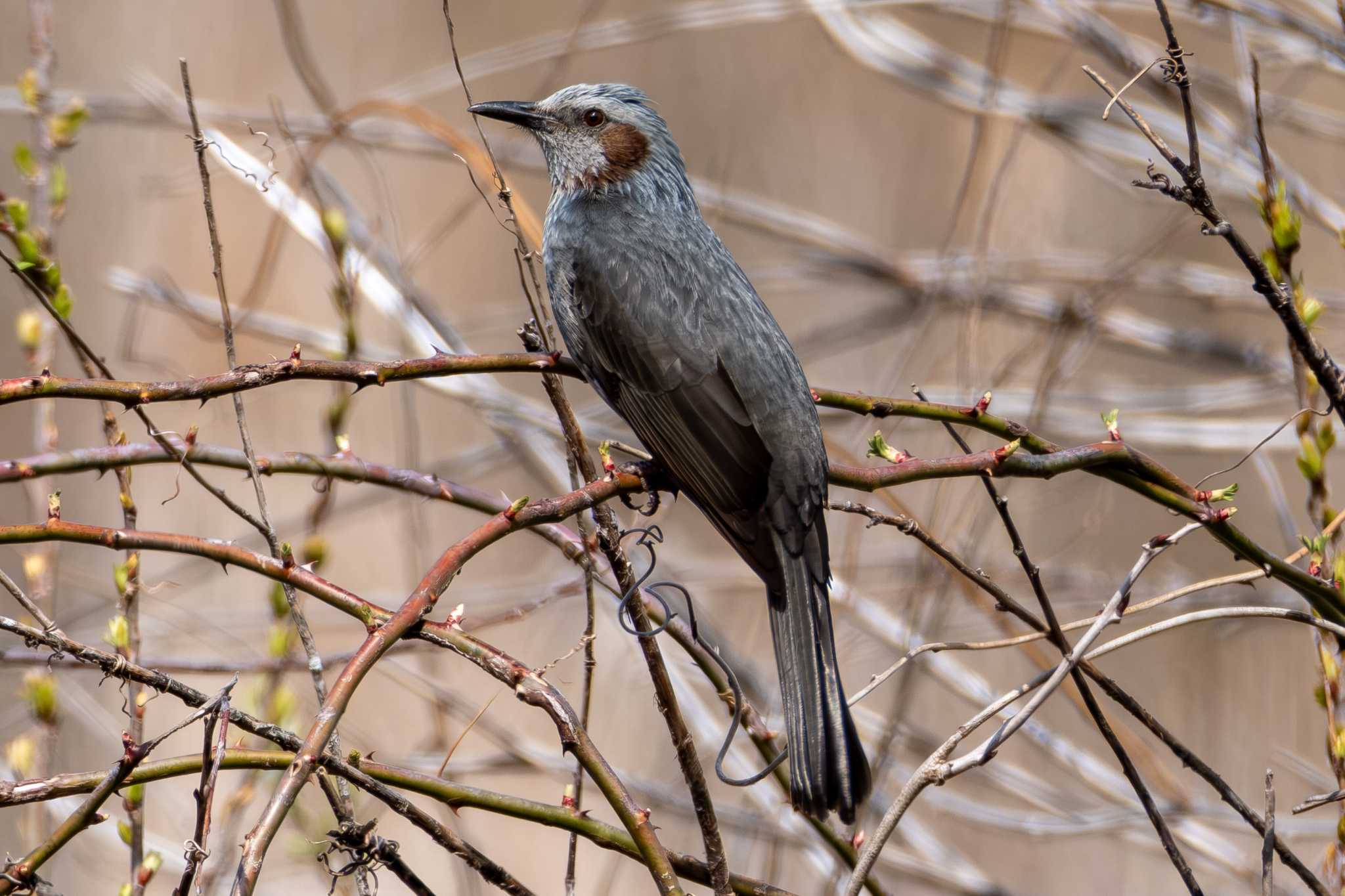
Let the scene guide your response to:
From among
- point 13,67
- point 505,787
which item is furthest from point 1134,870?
point 13,67

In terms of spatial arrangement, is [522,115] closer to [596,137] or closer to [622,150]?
[596,137]

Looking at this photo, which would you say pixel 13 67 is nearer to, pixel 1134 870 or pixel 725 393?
pixel 725 393

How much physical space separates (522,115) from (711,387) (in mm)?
1382

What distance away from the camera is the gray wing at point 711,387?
127 inches

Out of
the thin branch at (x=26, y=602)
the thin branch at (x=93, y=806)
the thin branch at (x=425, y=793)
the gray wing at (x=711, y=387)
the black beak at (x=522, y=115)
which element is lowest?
the thin branch at (x=93, y=806)

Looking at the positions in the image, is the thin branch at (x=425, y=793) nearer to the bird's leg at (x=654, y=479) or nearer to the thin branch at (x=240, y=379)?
the thin branch at (x=240, y=379)

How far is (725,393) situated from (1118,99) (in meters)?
1.39

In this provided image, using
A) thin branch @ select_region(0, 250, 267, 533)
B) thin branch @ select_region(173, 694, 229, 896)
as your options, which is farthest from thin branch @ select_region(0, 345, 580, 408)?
thin branch @ select_region(173, 694, 229, 896)

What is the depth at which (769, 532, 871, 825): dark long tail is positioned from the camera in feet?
8.13

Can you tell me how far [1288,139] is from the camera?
5.96 metres

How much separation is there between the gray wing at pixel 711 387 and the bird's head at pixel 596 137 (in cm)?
54

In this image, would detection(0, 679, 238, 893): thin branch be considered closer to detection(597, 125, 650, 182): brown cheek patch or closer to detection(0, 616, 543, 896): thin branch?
detection(0, 616, 543, 896): thin branch

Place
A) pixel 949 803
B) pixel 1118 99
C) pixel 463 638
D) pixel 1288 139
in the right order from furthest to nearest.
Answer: pixel 1288 139 < pixel 949 803 < pixel 1118 99 < pixel 463 638

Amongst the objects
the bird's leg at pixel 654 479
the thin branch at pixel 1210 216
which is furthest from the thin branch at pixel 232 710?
the thin branch at pixel 1210 216
